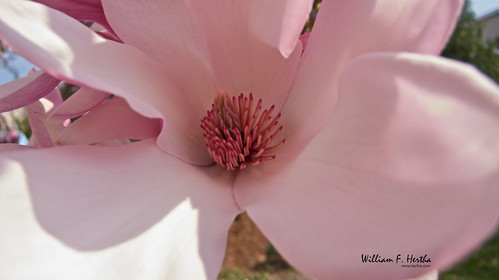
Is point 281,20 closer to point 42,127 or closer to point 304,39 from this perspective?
point 304,39

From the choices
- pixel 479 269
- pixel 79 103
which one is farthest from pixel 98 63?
pixel 479 269

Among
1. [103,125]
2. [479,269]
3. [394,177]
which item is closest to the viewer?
[394,177]

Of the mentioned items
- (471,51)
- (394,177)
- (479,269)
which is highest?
(394,177)

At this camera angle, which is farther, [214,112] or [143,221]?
[214,112]

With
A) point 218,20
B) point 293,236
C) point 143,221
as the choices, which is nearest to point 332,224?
point 293,236

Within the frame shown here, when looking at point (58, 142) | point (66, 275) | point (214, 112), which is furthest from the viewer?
point (214, 112)

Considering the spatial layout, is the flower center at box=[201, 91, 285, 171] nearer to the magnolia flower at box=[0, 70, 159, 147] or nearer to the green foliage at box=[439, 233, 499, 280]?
the magnolia flower at box=[0, 70, 159, 147]

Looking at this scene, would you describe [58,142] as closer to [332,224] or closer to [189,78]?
[189,78]
